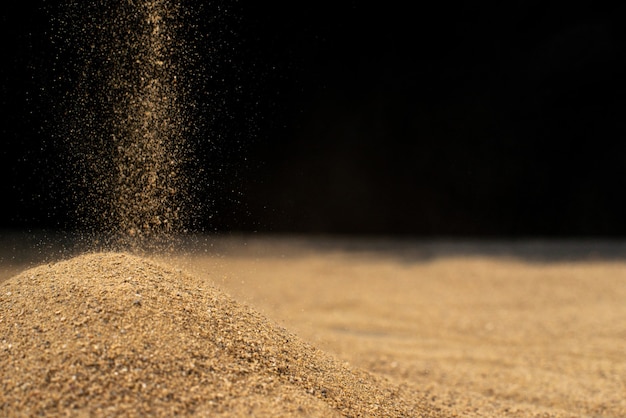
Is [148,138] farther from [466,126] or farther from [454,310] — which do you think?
[466,126]

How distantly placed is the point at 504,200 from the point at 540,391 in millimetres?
3132

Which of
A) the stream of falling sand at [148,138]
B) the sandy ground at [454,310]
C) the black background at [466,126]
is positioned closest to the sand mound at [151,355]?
the sandy ground at [454,310]

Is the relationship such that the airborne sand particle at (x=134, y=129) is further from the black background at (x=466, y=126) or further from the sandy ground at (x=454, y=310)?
the black background at (x=466, y=126)

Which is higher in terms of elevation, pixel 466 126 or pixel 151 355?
pixel 466 126

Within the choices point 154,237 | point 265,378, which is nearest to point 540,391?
point 265,378

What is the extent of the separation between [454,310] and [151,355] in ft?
7.22

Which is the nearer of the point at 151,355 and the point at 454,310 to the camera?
the point at 151,355

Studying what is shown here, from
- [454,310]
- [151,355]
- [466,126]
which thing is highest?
[466,126]

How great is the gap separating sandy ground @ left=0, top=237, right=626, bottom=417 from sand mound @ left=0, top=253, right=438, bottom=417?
14cm

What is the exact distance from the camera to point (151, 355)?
1299 mm

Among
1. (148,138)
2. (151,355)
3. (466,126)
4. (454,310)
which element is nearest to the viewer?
(151,355)

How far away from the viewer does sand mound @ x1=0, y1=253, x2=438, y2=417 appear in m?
1.21

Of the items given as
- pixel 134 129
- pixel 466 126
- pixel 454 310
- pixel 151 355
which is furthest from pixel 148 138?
pixel 466 126

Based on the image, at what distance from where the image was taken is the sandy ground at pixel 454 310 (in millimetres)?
1951
